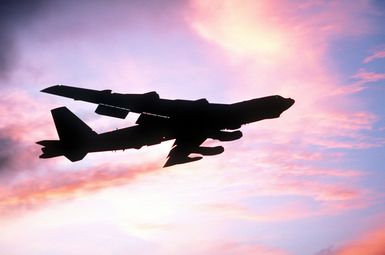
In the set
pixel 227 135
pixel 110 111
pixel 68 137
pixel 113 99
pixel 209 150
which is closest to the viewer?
pixel 113 99

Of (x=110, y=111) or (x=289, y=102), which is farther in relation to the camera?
(x=289, y=102)

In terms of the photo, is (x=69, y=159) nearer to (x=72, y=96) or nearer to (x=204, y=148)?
(x=72, y=96)

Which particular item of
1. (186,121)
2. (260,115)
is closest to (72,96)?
(186,121)

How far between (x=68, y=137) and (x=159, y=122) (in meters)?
8.39

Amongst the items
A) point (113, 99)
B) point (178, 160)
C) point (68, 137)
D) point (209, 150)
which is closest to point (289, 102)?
point (209, 150)

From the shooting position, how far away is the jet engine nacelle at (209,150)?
31.8m

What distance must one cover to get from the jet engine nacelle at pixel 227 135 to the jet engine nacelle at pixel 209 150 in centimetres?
121

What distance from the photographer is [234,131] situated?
30406 mm

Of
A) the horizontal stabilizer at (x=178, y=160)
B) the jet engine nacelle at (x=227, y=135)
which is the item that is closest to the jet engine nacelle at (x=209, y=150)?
the horizontal stabilizer at (x=178, y=160)

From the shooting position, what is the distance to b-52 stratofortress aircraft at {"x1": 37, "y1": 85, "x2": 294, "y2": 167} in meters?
28.2

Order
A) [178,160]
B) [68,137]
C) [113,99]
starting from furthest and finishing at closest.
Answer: [68,137] < [178,160] < [113,99]

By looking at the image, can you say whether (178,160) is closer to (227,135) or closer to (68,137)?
(227,135)

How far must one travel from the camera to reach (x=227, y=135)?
30.5m

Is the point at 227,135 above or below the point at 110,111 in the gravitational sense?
below
